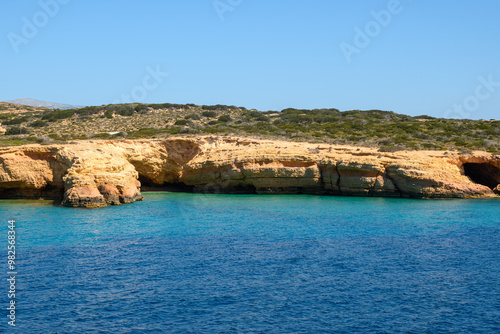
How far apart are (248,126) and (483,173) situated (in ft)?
92.9

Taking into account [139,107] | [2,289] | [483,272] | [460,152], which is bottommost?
[2,289]

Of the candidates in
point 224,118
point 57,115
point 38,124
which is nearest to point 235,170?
point 224,118

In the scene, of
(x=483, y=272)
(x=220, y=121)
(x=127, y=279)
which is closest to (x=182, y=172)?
(x=220, y=121)

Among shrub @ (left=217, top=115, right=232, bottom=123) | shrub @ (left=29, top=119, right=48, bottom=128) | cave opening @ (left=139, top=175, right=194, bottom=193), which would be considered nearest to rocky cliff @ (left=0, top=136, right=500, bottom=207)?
cave opening @ (left=139, top=175, right=194, bottom=193)

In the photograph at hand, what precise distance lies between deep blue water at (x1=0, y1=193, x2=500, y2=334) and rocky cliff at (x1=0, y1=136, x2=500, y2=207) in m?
5.47

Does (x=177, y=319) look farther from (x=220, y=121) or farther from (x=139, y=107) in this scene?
A: (x=139, y=107)

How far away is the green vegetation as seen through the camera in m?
49.8

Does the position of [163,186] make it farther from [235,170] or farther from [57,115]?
[57,115]

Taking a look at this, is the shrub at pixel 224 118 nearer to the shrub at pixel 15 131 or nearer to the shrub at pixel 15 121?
the shrub at pixel 15 131

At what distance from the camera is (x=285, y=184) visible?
135ft

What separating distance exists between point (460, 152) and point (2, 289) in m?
35.4

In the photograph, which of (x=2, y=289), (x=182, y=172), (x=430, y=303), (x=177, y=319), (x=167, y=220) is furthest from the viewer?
(x=182, y=172)

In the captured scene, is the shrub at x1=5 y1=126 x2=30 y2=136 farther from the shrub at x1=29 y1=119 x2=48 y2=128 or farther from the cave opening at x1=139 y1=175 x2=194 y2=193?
the cave opening at x1=139 y1=175 x2=194 y2=193

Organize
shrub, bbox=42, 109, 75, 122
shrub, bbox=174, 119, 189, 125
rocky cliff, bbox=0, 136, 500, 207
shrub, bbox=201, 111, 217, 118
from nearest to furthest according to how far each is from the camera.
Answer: rocky cliff, bbox=0, 136, 500, 207 < shrub, bbox=174, 119, 189, 125 < shrub, bbox=42, 109, 75, 122 < shrub, bbox=201, 111, 217, 118
